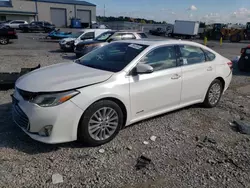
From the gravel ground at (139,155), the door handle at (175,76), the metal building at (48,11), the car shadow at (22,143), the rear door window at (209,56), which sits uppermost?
the metal building at (48,11)

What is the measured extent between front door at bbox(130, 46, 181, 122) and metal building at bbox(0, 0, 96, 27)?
52.4 m

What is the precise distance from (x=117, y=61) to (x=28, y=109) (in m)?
1.65

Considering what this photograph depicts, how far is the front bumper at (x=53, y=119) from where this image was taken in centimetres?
283

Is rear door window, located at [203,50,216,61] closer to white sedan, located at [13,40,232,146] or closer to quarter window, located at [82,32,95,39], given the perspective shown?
white sedan, located at [13,40,232,146]

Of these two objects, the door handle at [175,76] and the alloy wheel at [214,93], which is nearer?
the door handle at [175,76]

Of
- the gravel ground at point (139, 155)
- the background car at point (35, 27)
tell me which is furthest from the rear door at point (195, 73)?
the background car at point (35, 27)

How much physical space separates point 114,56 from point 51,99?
1541 mm

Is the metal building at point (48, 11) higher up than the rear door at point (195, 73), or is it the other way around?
the metal building at point (48, 11)

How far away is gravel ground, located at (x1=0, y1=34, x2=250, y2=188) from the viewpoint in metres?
Answer: 2.62

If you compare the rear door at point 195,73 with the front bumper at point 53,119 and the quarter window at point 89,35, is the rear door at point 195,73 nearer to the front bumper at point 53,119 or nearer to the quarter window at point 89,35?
the front bumper at point 53,119

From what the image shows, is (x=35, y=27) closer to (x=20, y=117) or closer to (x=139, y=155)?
(x=20, y=117)

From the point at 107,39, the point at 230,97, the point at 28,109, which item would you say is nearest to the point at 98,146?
the point at 28,109

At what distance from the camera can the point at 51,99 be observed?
288 centimetres

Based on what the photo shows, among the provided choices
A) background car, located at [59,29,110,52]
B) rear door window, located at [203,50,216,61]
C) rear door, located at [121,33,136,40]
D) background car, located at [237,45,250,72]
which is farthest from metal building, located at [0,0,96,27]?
rear door window, located at [203,50,216,61]
